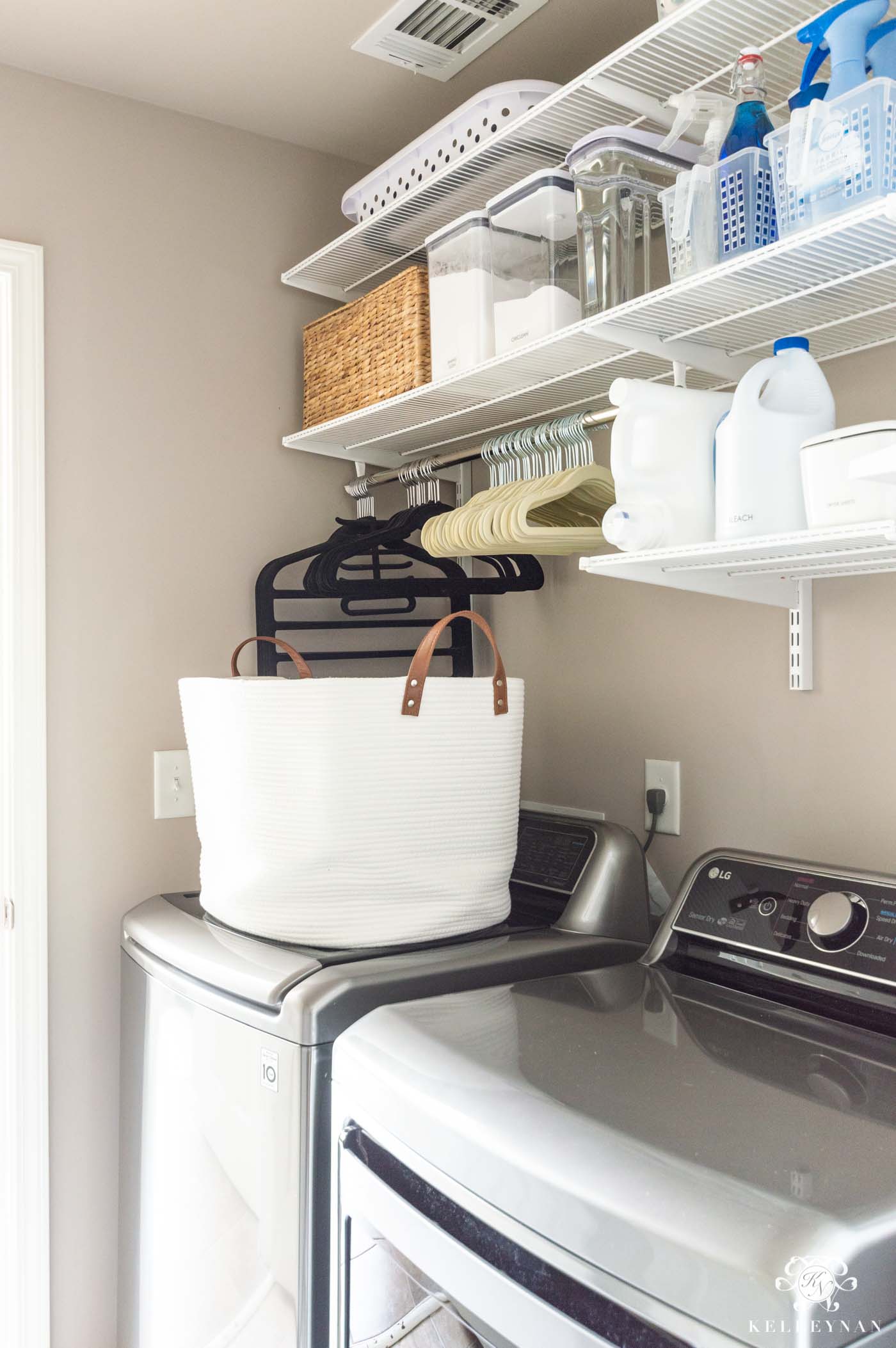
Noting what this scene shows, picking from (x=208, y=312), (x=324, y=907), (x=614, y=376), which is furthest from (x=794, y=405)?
(x=208, y=312)

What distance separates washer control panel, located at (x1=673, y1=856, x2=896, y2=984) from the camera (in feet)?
3.92

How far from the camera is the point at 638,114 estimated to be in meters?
1.40

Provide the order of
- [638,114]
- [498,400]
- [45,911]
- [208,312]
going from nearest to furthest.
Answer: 1. [638,114]
2. [498,400]
3. [45,911]
4. [208,312]

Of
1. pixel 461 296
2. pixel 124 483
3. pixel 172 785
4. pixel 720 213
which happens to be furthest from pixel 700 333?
pixel 172 785

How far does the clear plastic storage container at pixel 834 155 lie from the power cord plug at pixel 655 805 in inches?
37.1

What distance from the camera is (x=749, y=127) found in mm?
1226

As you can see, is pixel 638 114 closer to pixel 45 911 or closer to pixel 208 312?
pixel 208 312

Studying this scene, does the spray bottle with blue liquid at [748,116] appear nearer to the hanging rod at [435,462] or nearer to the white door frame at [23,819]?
the hanging rod at [435,462]

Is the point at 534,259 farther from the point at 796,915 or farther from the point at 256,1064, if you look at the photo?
the point at 256,1064

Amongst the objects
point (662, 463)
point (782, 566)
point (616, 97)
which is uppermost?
point (616, 97)

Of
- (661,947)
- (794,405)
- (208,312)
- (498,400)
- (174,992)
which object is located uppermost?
(208,312)

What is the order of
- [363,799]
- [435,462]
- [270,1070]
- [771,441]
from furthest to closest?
[435,462] < [363,799] < [270,1070] < [771,441]

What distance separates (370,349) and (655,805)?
0.95 meters

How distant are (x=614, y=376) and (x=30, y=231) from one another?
1.09 meters
